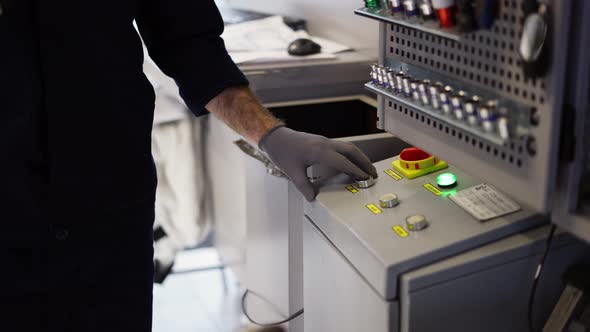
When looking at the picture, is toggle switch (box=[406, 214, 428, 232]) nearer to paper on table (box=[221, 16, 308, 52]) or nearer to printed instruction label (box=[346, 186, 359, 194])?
printed instruction label (box=[346, 186, 359, 194])

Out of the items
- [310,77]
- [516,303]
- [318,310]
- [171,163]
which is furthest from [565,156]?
[171,163]

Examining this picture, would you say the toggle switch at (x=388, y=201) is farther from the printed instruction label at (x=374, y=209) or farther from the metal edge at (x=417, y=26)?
the metal edge at (x=417, y=26)

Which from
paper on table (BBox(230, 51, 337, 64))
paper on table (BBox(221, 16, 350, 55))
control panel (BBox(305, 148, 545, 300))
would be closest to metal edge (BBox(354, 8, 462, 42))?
control panel (BBox(305, 148, 545, 300))

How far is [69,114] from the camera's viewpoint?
3.92 feet

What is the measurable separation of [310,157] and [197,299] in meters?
1.60

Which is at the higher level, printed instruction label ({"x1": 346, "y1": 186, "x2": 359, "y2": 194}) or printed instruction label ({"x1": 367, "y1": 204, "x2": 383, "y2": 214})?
printed instruction label ({"x1": 367, "y1": 204, "x2": 383, "y2": 214})

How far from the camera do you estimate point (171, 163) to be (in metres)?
2.70

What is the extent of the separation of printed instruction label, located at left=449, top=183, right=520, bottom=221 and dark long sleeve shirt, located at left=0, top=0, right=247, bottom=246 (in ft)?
1.81

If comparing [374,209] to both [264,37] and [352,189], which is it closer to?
[352,189]

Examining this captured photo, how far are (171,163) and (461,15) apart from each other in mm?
1880

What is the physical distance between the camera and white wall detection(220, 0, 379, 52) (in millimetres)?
2121

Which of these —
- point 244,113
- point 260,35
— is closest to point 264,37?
point 260,35

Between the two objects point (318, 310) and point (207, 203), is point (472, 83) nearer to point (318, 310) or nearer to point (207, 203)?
point (318, 310)

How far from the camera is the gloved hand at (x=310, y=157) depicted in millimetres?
1249
